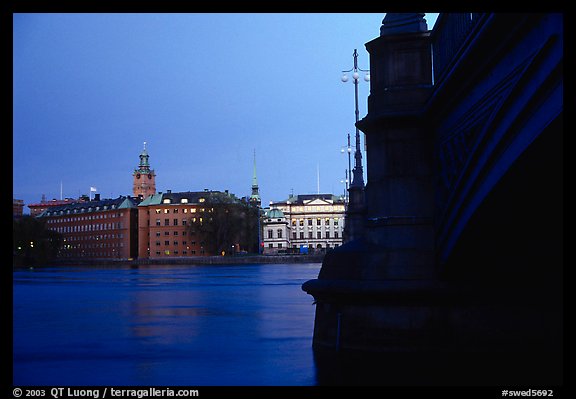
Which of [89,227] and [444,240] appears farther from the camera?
[89,227]

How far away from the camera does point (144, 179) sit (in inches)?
7544

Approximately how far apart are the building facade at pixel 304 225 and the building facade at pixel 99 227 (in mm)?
34083

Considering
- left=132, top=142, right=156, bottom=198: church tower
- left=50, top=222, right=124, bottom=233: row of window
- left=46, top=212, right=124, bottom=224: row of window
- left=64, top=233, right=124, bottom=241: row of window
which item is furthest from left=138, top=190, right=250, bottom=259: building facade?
left=132, top=142, right=156, bottom=198: church tower

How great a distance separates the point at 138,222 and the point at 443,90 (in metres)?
157

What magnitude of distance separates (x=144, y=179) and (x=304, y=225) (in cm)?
4223

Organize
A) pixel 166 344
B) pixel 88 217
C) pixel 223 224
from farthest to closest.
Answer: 1. pixel 88 217
2. pixel 223 224
3. pixel 166 344

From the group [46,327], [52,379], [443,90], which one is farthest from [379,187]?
[46,327]

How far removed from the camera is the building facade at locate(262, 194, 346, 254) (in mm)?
185500

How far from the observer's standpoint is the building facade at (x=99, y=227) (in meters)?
167

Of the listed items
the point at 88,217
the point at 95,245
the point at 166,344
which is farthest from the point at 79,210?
the point at 166,344

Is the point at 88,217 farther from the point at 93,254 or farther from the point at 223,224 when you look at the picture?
the point at 223,224

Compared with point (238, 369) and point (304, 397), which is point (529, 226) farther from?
point (238, 369)

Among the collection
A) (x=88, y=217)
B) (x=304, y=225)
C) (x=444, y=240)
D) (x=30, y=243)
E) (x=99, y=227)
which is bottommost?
(x=30, y=243)

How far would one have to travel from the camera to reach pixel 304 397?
9.88 meters
